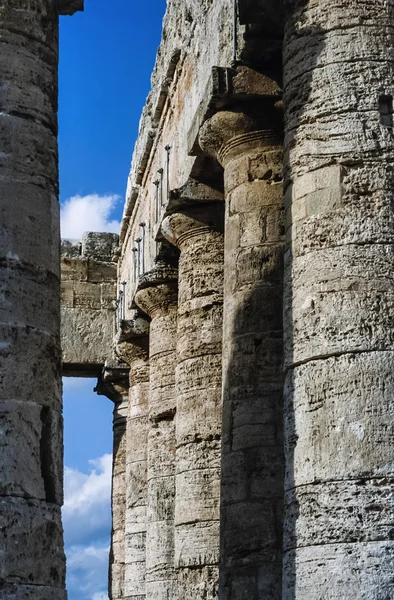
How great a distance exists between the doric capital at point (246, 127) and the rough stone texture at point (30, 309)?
2140mm

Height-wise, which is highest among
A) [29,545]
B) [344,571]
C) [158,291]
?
[158,291]

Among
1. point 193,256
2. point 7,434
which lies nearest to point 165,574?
point 193,256

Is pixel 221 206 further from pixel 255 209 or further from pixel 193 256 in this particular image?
pixel 255 209

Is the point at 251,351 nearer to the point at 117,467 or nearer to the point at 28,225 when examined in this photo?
the point at 28,225

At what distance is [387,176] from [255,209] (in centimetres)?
314

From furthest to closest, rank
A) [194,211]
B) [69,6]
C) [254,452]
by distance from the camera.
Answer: [194,211], [254,452], [69,6]

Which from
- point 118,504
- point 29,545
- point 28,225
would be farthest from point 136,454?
point 29,545

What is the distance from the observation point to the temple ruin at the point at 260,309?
31.3 feet

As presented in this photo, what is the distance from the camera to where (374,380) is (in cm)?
955

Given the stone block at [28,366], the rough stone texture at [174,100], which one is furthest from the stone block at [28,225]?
the rough stone texture at [174,100]

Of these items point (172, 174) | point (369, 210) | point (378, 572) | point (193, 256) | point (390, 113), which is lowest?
point (378, 572)

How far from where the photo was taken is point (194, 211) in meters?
15.9

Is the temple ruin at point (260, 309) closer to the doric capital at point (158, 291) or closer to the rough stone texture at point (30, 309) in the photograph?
the rough stone texture at point (30, 309)

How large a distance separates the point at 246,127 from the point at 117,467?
1457 cm
